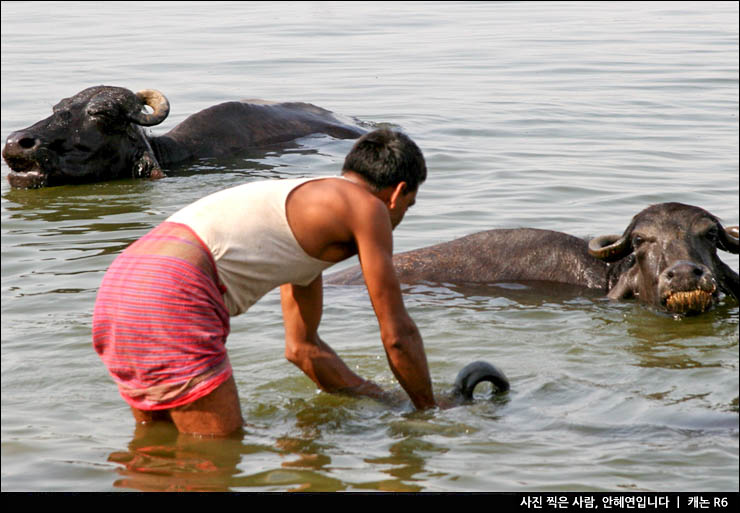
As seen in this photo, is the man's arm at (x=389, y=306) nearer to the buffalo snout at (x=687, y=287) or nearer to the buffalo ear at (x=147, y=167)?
the buffalo snout at (x=687, y=287)

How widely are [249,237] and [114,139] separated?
282 inches

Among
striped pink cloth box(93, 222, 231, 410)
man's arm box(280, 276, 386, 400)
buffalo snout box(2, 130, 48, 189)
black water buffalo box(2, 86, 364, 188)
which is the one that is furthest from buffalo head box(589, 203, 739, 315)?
buffalo snout box(2, 130, 48, 189)

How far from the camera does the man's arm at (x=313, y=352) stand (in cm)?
621

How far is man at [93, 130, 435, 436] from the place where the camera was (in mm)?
5215

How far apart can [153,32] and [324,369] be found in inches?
874

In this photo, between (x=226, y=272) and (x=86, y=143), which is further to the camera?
(x=86, y=143)

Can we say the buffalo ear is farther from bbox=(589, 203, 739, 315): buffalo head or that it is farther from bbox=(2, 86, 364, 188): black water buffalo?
bbox=(589, 203, 739, 315): buffalo head

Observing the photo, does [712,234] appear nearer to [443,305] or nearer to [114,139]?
[443,305]

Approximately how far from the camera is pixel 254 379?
6.67 m

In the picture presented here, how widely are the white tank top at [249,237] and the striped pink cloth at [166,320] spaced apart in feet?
0.26

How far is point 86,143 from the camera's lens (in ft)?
39.2

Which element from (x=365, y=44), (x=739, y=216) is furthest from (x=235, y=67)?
(x=739, y=216)

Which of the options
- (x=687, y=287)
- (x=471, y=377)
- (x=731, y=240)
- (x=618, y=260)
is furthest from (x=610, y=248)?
(x=471, y=377)

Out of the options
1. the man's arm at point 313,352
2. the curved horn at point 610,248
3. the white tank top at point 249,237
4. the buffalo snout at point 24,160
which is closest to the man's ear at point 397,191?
the white tank top at point 249,237
